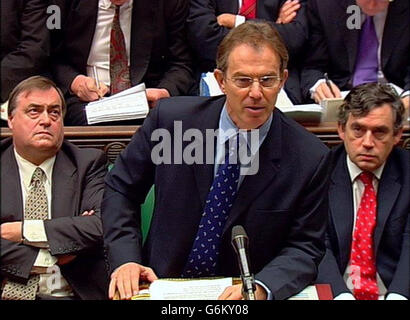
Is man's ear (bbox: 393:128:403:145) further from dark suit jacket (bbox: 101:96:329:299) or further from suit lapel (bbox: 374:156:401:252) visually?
dark suit jacket (bbox: 101:96:329:299)

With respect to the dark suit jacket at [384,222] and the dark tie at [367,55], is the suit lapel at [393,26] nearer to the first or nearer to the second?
the dark tie at [367,55]

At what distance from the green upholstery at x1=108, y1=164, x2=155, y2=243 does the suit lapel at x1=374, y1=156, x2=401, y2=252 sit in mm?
535

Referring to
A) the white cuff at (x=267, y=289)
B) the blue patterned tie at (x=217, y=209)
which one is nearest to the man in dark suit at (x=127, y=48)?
the blue patterned tie at (x=217, y=209)

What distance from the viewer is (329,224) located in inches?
72.9

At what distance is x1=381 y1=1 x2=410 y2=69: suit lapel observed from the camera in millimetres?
2400

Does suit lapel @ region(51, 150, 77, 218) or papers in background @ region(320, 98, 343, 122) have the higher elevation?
papers in background @ region(320, 98, 343, 122)

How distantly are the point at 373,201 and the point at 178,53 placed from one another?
2.77ft

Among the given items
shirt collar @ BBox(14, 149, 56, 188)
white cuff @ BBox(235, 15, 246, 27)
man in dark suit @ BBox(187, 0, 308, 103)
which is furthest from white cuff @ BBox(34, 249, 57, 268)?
white cuff @ BBox(235, 15, 246, 27)

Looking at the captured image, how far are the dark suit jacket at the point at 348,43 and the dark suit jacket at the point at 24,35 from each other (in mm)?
789

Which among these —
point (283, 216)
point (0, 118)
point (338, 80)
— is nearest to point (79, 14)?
point (0, 118)

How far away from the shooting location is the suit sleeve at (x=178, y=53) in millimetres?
2391

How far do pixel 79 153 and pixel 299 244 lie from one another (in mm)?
606

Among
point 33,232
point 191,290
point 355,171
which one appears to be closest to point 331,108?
point 355,171
